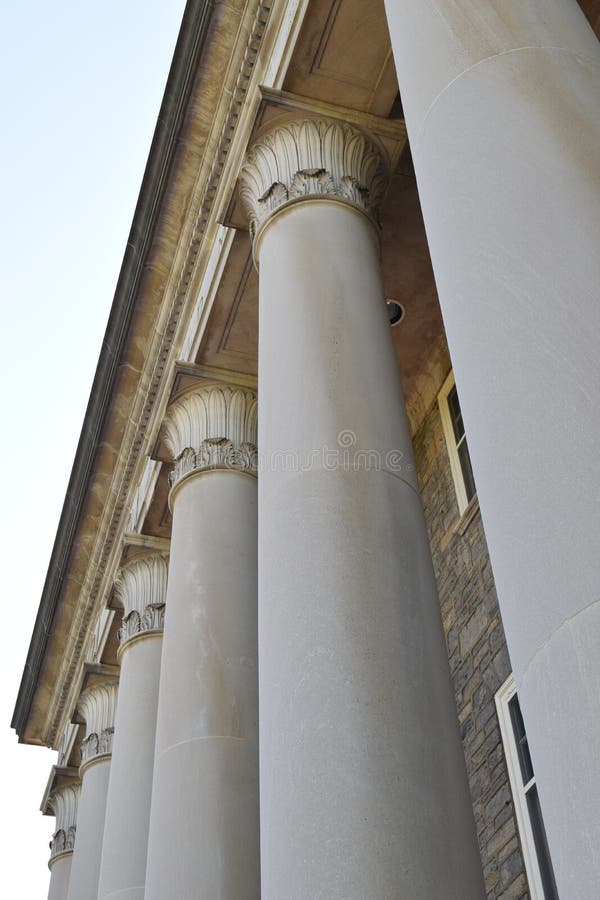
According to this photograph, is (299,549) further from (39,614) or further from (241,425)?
(39,614)

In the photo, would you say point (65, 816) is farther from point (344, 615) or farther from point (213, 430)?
point (344, 615)

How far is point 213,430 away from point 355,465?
5.89 meters

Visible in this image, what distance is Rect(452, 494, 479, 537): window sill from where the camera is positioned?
1276cm

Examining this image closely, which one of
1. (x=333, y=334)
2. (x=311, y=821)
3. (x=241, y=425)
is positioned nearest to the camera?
(x=311, y=821)

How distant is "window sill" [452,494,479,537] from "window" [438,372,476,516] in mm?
210

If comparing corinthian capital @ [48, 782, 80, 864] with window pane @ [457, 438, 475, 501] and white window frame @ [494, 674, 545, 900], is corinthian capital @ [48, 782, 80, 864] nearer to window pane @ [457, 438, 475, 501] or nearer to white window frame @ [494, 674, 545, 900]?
window pane @ [457, 438, 475, 501]

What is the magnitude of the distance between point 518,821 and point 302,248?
20.5 feet

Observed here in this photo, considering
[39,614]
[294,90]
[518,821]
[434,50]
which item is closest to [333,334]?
[434,50]

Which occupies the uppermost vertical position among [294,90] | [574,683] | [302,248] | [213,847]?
[294,90]

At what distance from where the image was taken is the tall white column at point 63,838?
72.6 feet

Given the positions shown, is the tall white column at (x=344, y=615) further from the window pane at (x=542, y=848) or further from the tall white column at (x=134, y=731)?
the tall white column at (x=134, y=731)

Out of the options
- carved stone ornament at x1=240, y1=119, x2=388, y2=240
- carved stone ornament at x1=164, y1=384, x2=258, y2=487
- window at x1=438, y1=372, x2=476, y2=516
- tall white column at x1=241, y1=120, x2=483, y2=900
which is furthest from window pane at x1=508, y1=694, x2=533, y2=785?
carved stone ornament at x1=240, y1=119, x2=388, y2=240

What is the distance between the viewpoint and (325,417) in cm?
769

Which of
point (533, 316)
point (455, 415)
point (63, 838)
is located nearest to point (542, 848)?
point (455, 415)
